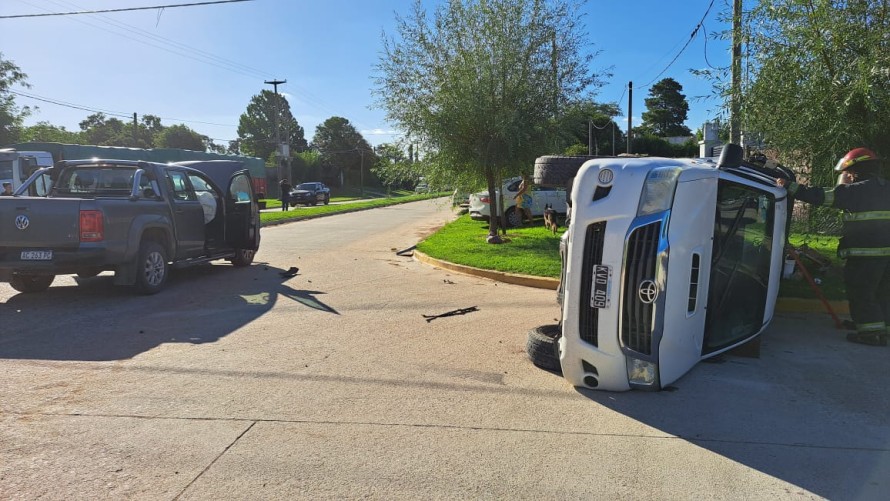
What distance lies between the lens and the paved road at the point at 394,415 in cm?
326

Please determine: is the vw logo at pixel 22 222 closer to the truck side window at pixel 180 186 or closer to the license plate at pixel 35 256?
the license plate at pixel 35 256

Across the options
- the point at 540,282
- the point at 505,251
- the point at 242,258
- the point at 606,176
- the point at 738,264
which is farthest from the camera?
the point at 505,251

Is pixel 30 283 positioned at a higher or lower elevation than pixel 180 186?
lower

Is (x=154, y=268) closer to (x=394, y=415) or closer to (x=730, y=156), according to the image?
(x=394, y=415)

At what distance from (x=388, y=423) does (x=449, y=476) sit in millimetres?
831

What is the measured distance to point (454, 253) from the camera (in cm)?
1273

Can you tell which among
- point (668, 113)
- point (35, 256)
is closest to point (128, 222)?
point (35, 256)

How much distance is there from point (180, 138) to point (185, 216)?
98.3 meters

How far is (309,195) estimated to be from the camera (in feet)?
140

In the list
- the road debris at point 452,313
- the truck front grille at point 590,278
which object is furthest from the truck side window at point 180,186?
the truck front grille at point 590,278

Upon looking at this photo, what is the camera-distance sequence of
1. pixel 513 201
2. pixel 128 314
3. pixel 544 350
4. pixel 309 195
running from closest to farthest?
pixel 544 350, pixel 128 314, pixel 513 201, pixel 309 195

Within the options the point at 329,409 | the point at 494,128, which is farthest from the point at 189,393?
the point at 494,128

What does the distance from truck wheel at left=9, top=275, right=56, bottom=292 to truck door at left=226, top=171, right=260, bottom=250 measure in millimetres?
2871

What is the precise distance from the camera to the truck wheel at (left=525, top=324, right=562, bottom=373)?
5141 mm
